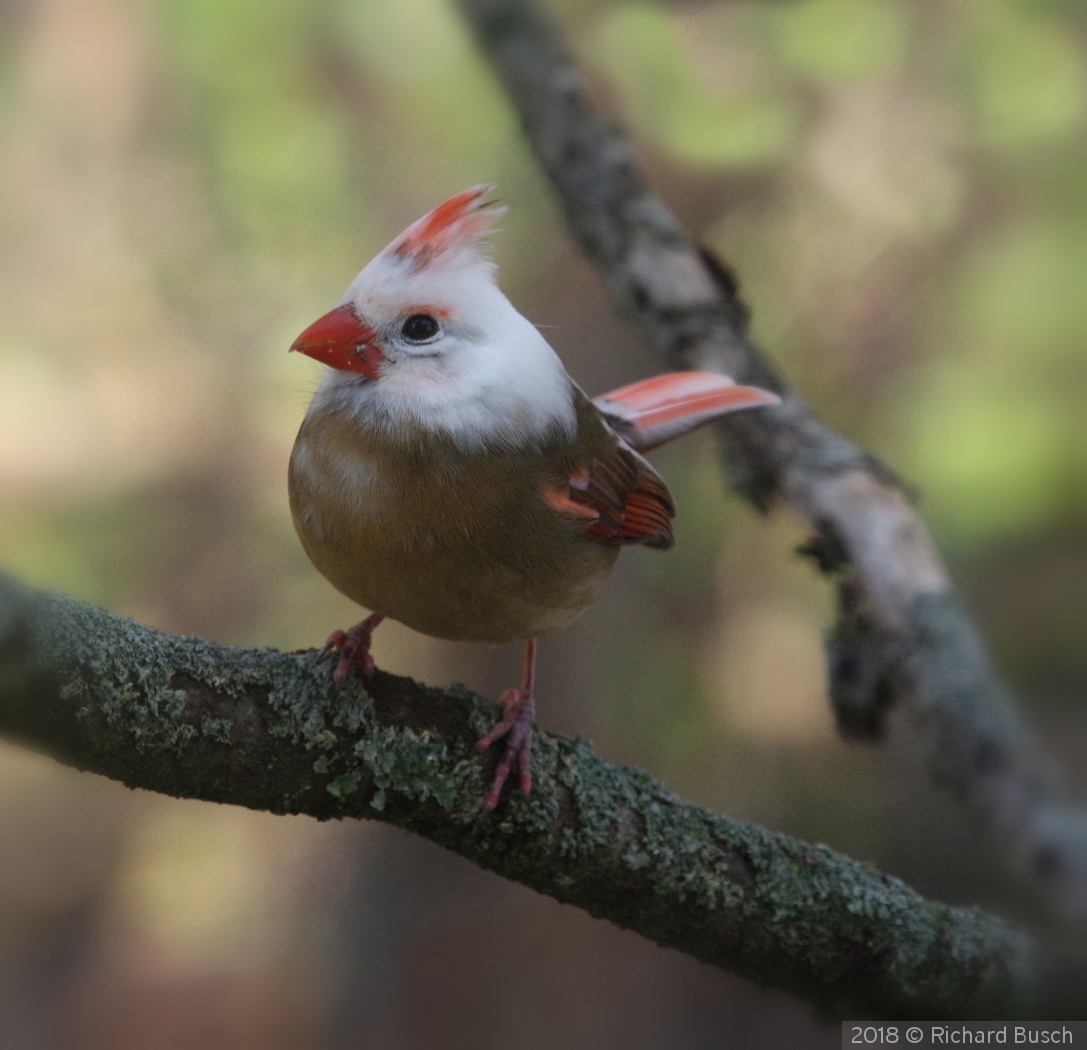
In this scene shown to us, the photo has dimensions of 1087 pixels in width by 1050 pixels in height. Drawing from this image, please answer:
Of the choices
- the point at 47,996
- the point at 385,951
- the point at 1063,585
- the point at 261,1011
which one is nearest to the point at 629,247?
the point at 1063,585

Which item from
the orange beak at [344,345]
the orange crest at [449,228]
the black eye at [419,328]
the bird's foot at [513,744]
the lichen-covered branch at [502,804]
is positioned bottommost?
the lichen-covered branch at [502,804]

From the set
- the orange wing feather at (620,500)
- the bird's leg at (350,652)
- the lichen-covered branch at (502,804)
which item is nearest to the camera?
the lichen-covered branch at (502,804)

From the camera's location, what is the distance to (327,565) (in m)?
2.01

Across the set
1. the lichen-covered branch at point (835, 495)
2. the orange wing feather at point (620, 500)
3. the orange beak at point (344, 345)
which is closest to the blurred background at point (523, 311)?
Result: the lichen-covered branch at point (835, 495)

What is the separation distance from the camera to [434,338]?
2.10 meters

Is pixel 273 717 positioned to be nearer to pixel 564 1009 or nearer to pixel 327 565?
pixel 327 565

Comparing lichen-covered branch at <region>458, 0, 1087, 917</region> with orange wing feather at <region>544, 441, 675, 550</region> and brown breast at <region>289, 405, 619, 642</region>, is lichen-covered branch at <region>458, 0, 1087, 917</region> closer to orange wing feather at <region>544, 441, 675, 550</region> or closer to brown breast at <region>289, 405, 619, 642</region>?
orange wing feather at <region>544, 441, 675, 550</region>

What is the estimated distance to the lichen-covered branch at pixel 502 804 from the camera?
1.45 meters

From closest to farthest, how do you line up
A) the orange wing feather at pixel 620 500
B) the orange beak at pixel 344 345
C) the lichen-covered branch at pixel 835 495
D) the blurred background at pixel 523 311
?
1. the lichen-covered branch at pixel 835 495
2. the orange beak at pixel 344 345
3. the orange wing feather at pixel 620 500
4. the blurred background at pixel 523 311

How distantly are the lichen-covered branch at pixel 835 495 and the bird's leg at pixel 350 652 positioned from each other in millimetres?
817

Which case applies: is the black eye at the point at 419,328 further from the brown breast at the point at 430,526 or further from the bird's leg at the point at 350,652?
the bird's leg at the point at 350,652

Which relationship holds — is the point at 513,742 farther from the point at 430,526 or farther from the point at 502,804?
the point at 430,526

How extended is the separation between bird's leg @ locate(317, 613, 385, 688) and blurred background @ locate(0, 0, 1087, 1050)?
2.74 metres

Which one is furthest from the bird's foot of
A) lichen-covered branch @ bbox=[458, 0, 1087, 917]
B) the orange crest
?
the orange crest
